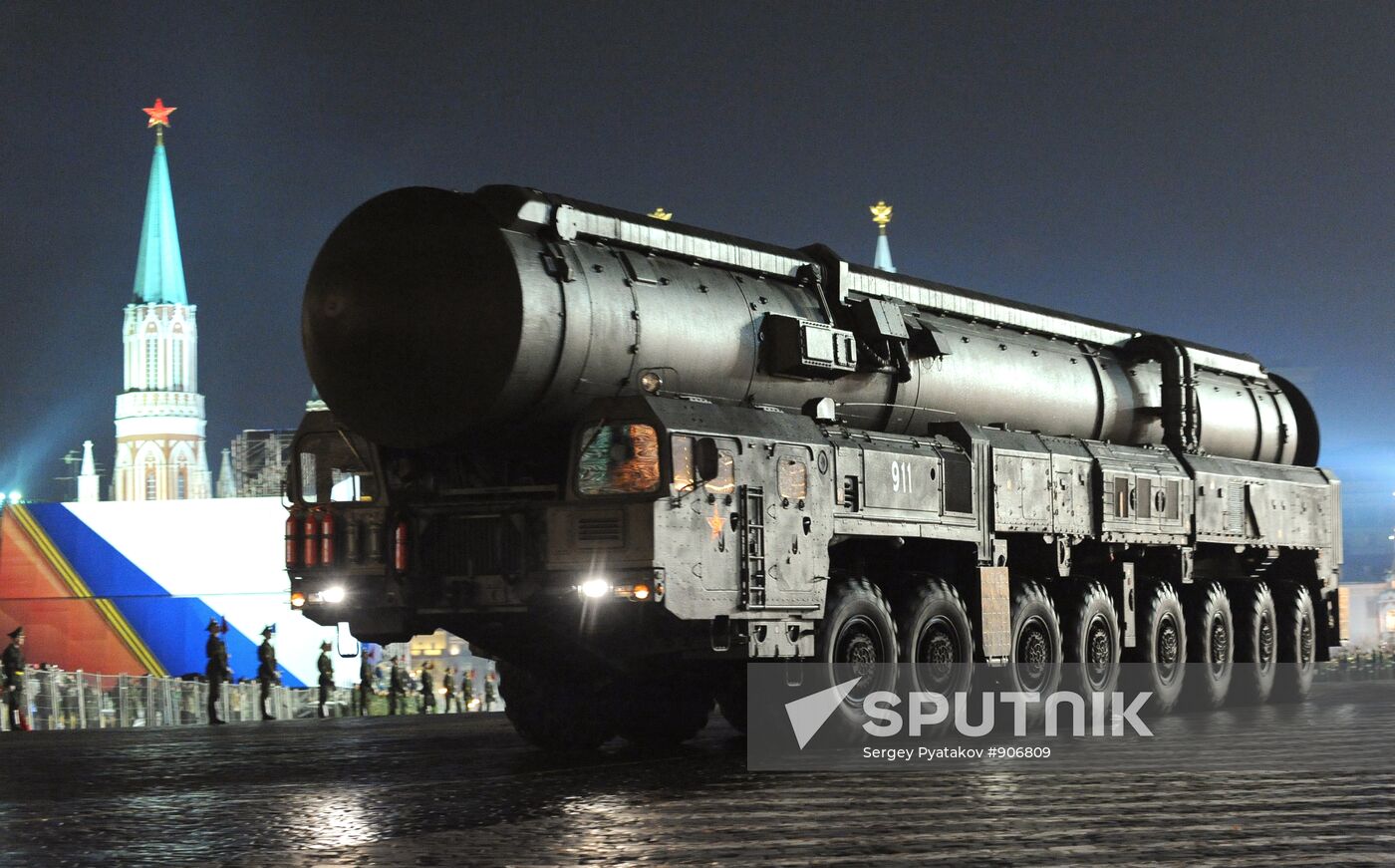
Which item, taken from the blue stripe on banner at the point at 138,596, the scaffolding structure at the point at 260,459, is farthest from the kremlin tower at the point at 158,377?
the blue stripe on banner at the point at 138,596

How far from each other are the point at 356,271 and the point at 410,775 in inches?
151

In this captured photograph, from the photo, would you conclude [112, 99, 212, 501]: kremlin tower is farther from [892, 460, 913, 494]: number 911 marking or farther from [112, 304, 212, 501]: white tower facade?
[892, 460, 913, 494]: number 911 marking

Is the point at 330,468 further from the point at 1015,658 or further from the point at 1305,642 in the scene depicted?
the point at 1305,642

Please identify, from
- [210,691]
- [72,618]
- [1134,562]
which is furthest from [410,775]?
[72,618]

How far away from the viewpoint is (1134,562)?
71.5ft

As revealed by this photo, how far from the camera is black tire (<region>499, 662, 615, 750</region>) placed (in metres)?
16.7

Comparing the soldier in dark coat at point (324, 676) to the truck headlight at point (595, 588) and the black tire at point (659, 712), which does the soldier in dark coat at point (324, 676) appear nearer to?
the black tire at point (659, 712)

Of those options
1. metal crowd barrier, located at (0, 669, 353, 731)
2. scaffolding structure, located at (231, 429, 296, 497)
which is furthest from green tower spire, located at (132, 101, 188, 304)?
metal crowd barrier, located at (0, 669, 353, 731)

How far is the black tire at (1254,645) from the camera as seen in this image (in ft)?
75.9

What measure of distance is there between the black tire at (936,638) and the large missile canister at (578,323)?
1.61 metres

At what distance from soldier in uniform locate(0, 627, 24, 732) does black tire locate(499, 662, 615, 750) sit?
12577 mm

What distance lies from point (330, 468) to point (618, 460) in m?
2.98

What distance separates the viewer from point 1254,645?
2330cm

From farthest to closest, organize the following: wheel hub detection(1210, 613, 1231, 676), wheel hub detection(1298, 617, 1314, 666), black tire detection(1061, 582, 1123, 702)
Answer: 1. wheel hub detection(1298, 617, 1314, 666)
2. wheel hub detection(1210, 613, 1231, 676)
3. black tire detection(1061, 582, 1123, 702)
